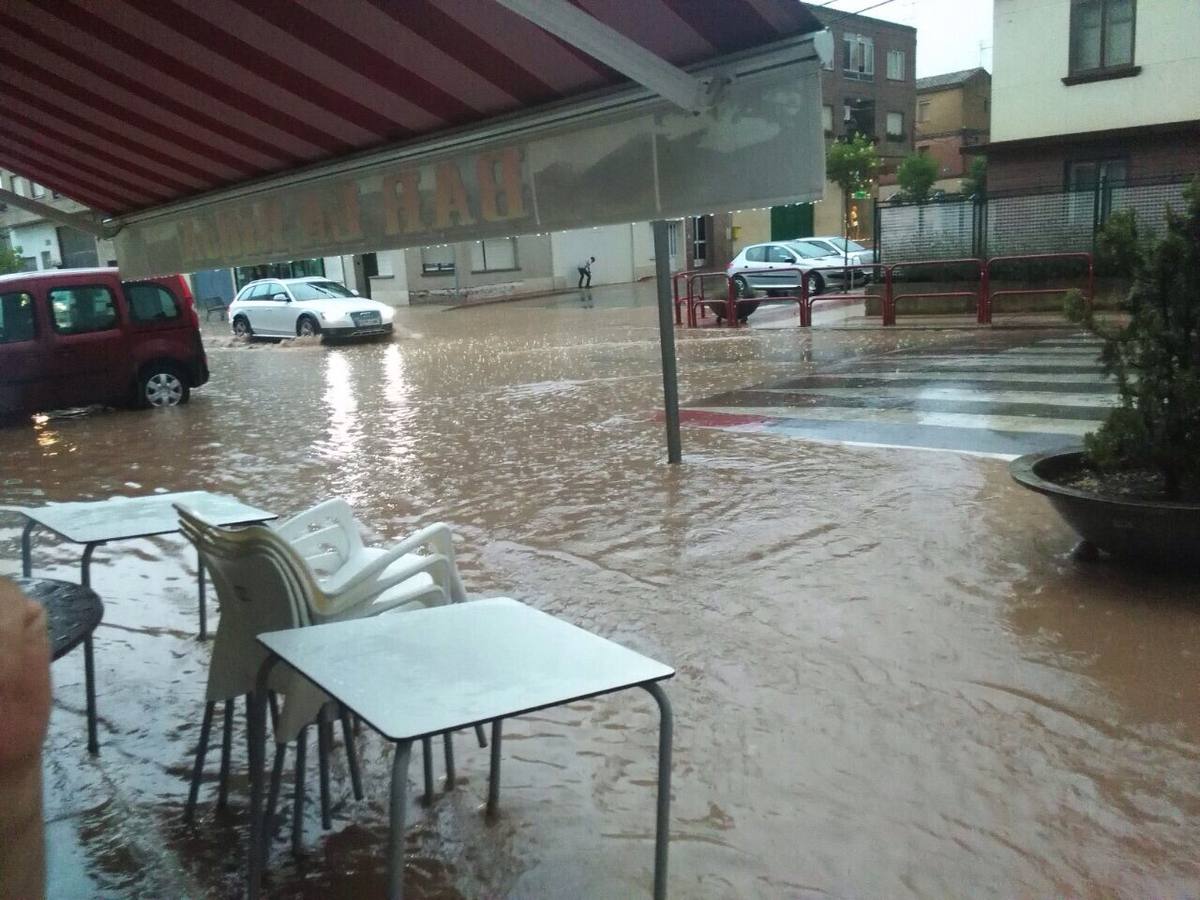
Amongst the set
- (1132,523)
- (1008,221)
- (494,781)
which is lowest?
(494,781)

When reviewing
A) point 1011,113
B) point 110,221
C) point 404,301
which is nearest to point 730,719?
point 110,221

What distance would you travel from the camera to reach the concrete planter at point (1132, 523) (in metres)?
4.65

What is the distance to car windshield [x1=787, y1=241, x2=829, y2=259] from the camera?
86.4 ft

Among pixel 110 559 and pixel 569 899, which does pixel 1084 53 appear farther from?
pixel 569 899

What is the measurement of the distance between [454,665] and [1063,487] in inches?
144

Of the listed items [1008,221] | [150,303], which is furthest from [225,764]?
[1008,221]

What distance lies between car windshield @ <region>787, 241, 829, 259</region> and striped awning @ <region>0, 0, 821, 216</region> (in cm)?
2241

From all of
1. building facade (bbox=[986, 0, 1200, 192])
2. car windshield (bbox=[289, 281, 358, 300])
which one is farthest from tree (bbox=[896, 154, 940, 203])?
car windshield (bbox=[289, 281, 358, 300])

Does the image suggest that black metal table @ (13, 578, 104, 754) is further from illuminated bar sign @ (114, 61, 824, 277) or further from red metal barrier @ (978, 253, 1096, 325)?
red metal barrier @ (978, 253, 1096, 325)

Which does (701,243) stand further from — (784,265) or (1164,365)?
(1164,365)

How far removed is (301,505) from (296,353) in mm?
14103

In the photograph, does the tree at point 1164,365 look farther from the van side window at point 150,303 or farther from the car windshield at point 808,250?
the car windshield at point 808,250

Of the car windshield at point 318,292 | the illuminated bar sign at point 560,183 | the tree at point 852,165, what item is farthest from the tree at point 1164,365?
the tree at point 852,165

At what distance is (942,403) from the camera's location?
10062 millimetres
